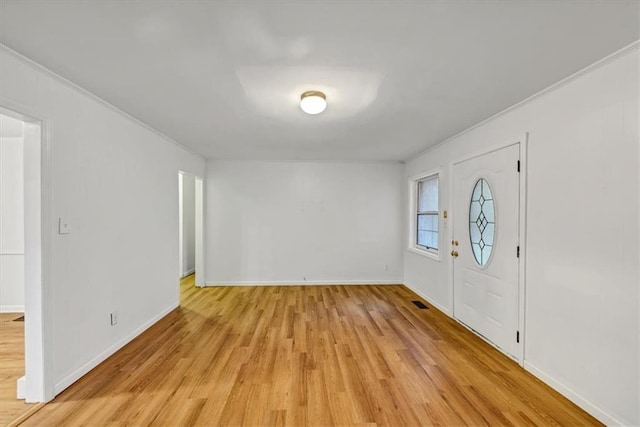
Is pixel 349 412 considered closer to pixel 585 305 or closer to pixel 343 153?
pixel 585 305

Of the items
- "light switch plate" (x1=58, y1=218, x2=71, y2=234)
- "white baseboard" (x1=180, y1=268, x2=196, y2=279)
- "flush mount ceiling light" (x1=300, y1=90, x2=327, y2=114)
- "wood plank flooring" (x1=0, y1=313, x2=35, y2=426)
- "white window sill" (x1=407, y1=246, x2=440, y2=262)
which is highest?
"flush mount ceiling light" (x1=300, y1=90, x2=327, y2=114)

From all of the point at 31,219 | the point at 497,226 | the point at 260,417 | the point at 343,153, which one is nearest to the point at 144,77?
the point at 31,219

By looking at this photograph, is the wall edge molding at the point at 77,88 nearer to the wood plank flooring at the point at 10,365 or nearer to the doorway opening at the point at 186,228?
the wood plank flooring at the point at 10,365

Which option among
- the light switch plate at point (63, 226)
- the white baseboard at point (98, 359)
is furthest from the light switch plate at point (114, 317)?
the light switch plate at point (63, 226)

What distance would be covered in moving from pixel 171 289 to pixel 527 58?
15.1 ft

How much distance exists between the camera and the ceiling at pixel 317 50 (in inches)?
53.7

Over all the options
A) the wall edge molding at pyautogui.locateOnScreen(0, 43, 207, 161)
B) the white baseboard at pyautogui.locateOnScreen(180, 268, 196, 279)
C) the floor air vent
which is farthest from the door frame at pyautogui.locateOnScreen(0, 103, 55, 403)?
the white baseboard at pyautogui.locateOnScreen(180, 268, 196, 279)

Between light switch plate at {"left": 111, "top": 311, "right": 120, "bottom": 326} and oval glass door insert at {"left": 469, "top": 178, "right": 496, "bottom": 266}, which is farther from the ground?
oval glass door insert at {"left": 469, "top": 178, "right": 496, "bottom": 266}

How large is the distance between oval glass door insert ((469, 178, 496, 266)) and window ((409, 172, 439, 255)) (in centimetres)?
103

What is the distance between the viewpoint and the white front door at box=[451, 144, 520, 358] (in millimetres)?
2609

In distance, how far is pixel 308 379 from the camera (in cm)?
227

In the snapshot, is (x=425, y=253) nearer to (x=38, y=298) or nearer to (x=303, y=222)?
(x=303, y=222)

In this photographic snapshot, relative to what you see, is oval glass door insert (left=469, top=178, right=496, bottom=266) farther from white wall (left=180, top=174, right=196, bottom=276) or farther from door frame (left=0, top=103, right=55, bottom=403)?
white wall (left=180, top=174, right=196, bottom=276)

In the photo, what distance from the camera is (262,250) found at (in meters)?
5.31
